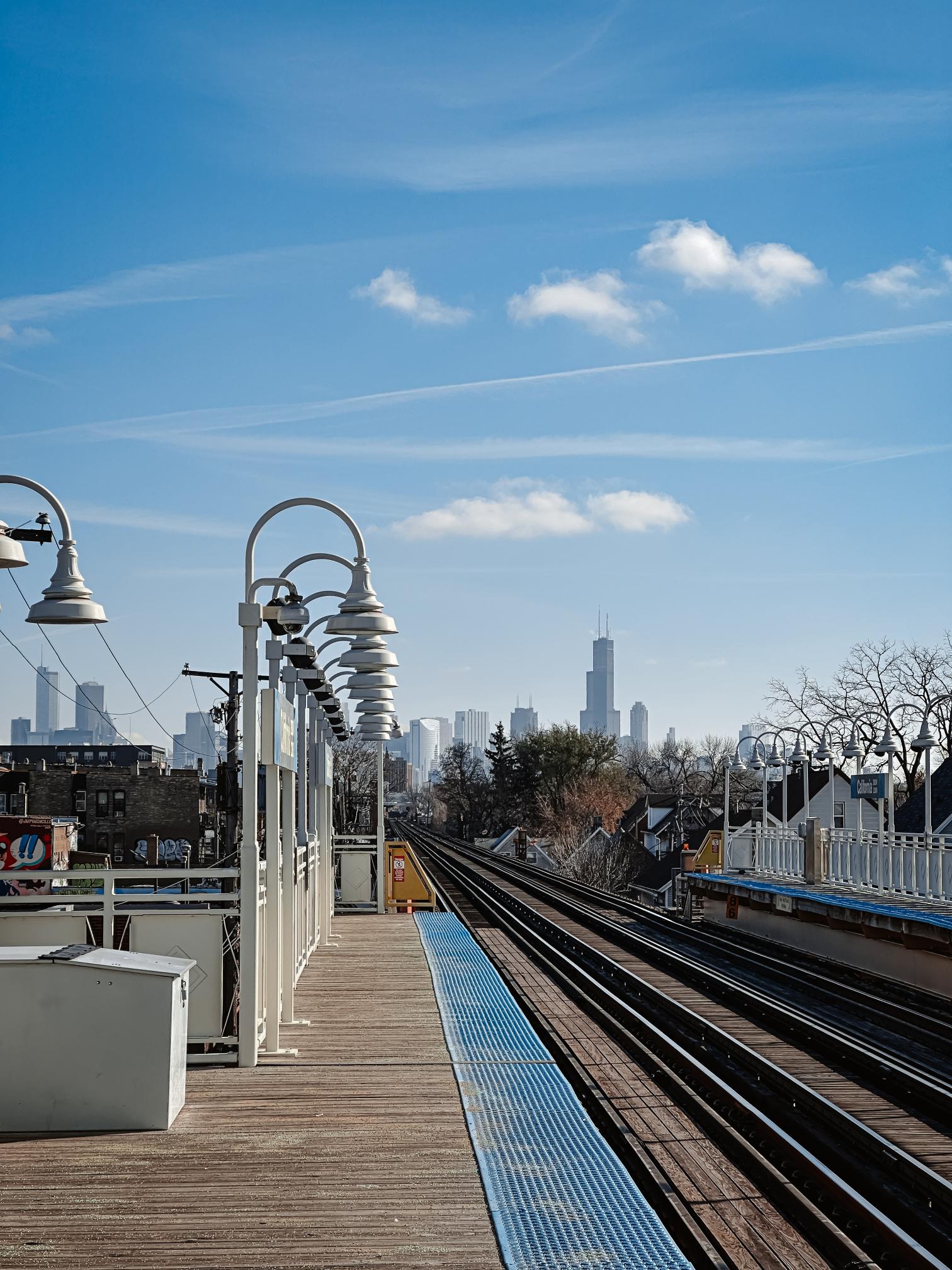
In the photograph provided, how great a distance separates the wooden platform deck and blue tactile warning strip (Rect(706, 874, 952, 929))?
9.93 metres

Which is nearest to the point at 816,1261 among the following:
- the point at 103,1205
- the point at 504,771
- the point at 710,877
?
the point at 103,1205

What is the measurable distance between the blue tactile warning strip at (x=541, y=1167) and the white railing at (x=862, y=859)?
11054 mm

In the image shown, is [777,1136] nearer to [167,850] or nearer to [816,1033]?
[816,1033]

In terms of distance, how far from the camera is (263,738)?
9422mm

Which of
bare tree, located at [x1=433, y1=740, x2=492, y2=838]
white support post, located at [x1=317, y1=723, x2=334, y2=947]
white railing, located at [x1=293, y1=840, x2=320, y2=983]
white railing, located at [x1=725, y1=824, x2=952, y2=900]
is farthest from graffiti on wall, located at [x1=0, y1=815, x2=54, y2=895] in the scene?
bare tree, located at [x1=433, y1=740, x2=492, y2=838]

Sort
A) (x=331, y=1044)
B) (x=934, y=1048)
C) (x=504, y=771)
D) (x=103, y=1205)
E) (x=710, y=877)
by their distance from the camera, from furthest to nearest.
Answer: (x=504, y=771) < (x=710, y=877) < (x=934, y=1048) < (x=331, y=1044) < (x=103, y=1205)

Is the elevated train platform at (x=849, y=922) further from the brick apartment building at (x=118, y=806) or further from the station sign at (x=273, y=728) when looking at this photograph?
the brick apartment building at (x=118, y=806)

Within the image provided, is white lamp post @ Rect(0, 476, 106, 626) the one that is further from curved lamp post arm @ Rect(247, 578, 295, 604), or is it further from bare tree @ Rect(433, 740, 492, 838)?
bare tree @ Rect(433, 740, 492, 838)

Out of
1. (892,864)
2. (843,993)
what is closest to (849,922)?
(892,864)

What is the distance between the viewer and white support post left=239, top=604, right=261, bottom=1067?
8984mm

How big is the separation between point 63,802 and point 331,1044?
66.7 m

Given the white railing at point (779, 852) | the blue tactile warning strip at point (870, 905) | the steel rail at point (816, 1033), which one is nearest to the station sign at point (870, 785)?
the blue tactile warning strip at point (870, 905)

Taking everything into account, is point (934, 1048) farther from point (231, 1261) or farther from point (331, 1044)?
point (231, 1261)

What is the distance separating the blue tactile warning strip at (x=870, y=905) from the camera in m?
17.5
